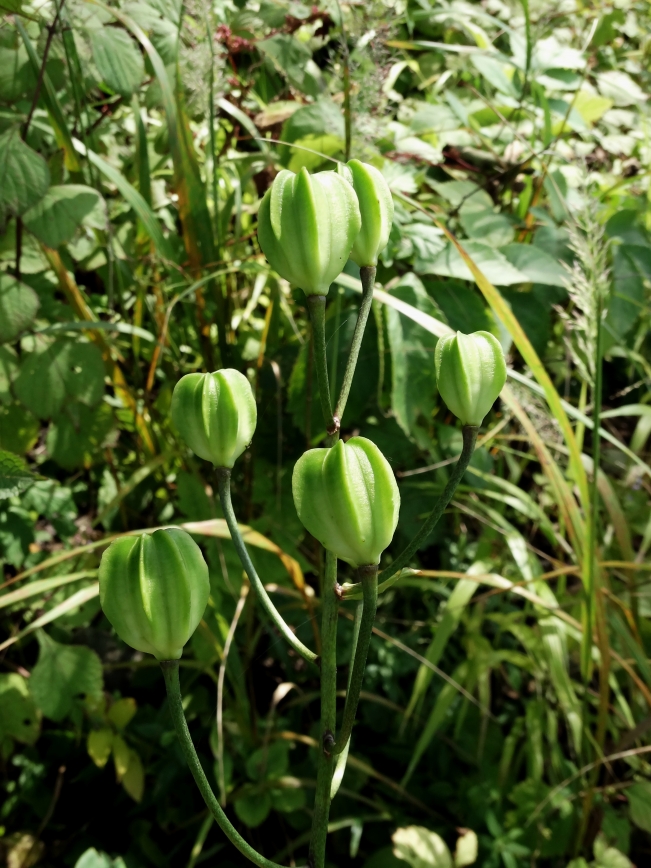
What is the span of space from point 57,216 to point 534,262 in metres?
0.85

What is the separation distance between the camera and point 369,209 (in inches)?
24.2

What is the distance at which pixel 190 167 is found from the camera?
1.35 metres

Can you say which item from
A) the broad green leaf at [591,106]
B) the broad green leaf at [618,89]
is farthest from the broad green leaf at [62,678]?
the broad green leaf at [618,89]

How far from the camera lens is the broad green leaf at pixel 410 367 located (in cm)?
125

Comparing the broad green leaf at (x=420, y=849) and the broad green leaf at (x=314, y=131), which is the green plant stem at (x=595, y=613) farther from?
the broad green leaf at (x=314, y=131)

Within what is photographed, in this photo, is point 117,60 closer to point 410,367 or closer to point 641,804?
point 410,367

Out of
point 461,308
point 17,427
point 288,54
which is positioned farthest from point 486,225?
point 17,427

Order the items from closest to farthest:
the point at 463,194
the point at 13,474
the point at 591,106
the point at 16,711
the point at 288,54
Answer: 1. the point at 13,474
2. the point at 16,711
3. the point at 288,54
4. the point at 463,194
5. the point at 591,106

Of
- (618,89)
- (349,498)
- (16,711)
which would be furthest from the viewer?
(618,89)

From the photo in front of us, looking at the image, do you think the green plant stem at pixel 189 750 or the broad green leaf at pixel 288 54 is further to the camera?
the broad green leaf at pixel 288 54

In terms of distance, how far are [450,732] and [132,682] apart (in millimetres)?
665

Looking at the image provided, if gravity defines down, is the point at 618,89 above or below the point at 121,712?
above

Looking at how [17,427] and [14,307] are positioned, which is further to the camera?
[17,427]

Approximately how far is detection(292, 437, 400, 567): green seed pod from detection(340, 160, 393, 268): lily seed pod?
0.64 feet
